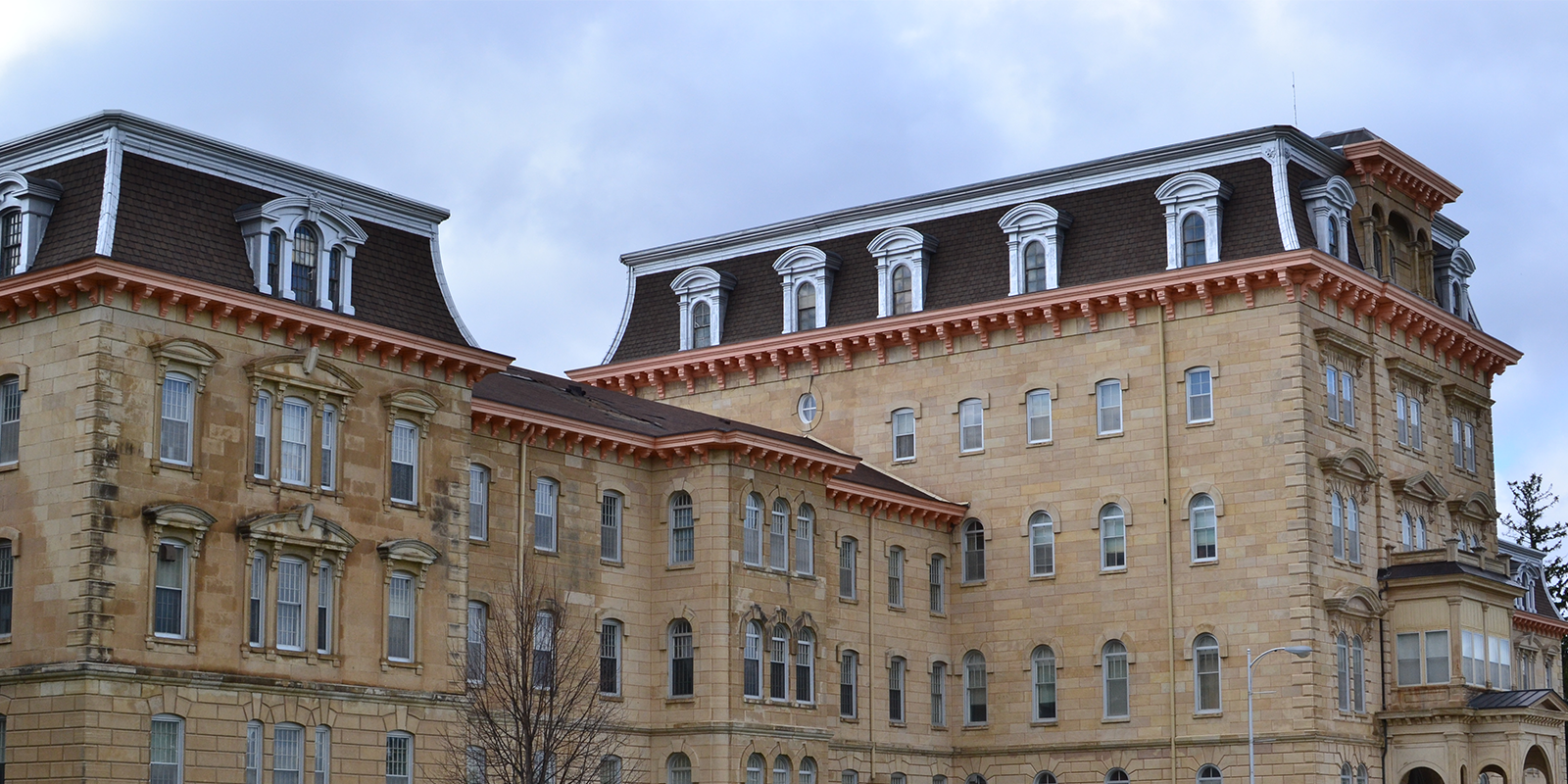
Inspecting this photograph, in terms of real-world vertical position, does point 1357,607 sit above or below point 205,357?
below

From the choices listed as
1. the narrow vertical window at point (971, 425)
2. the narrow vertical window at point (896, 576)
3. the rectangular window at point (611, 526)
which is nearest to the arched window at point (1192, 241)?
the narrow vertical window at point (971, 425)

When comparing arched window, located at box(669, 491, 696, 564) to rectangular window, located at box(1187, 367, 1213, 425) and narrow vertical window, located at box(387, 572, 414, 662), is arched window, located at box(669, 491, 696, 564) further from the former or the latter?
rectangular window, located at box(1187, 367, 1213, 425)

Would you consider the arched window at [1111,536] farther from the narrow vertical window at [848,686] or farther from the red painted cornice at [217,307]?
the red painted cornice at [217,307]

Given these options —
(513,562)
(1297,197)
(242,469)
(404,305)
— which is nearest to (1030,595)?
(1297,197)

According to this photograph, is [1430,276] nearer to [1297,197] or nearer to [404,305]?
[1297,197]

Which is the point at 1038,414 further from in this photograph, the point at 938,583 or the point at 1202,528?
the point at 1202,528

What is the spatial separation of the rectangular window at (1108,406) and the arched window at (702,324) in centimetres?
1427

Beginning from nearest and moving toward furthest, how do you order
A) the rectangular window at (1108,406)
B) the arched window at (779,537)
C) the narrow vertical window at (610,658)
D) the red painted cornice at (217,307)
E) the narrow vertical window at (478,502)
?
the red painted cornice at (217,307) → the narrow vertical window at (478,502) → the narrow vertical window at (610,658) → the arched window at (779,537) → the rectangular window at (1108,406)

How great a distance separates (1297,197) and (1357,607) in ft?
38.4

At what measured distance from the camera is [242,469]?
4353 centimetres

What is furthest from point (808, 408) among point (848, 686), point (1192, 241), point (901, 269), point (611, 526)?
point (611, 526)

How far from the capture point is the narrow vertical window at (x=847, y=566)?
60.8m

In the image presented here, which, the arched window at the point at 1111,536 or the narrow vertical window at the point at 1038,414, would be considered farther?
the narrow vertical window at the point at 1038,414

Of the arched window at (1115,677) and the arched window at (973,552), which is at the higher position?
the arched window at (973,552)
